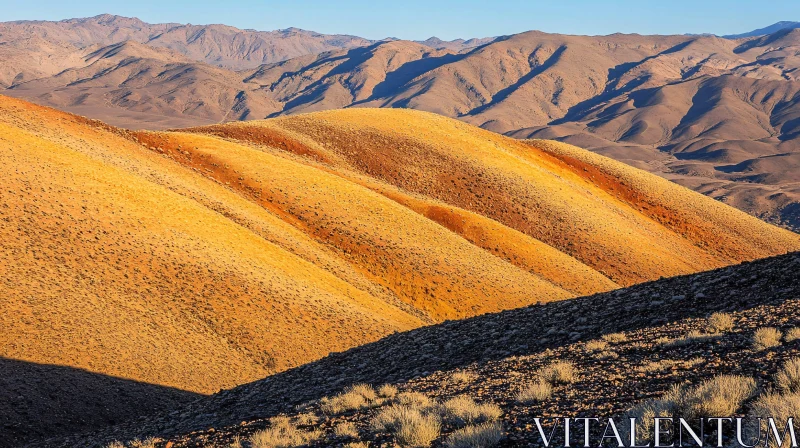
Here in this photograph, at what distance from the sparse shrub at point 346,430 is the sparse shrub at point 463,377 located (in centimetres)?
305

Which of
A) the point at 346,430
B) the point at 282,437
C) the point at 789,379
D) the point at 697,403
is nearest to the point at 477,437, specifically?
the point at 346,430

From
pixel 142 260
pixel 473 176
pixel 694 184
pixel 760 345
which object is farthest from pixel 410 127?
pixel 694 184

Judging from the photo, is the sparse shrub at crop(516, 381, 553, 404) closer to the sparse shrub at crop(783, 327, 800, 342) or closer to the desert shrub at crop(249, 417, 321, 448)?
the desert shrub at crop(249, 417, 321, 448)

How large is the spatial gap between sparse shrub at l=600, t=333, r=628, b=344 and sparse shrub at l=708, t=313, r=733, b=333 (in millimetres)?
1683

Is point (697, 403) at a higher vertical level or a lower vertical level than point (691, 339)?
lower

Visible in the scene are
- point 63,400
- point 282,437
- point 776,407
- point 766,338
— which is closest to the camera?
point 776,407

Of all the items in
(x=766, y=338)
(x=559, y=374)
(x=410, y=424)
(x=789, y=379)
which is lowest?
(x=410, y=424)

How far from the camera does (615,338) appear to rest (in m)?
14.1

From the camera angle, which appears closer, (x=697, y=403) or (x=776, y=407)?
(x=776, y=407)

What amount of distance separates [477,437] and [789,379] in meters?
4.07

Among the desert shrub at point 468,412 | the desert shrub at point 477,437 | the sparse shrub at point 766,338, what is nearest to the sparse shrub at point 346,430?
the desert shrub at point 468,412

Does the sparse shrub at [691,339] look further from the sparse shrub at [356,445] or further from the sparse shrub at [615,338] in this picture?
the sparse shrub at [356,445]

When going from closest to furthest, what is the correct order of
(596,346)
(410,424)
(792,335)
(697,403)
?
(697,403)
(410,424)
(792,335)
(596,346)

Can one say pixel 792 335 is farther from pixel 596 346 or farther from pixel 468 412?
pixel 468 412
